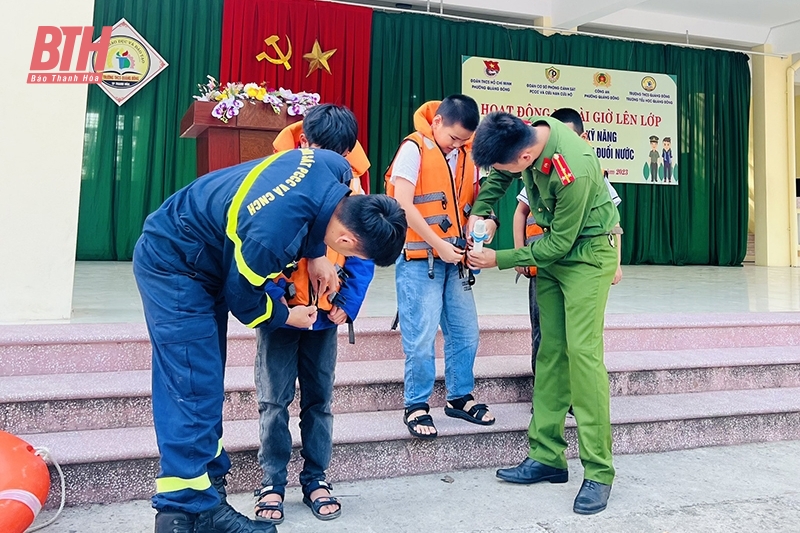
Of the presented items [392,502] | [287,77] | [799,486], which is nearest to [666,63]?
[287,77]

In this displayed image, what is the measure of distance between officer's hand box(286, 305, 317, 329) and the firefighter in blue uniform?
0.06 m

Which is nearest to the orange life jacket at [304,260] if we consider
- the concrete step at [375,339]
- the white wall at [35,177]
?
the concrete step at [375,339]

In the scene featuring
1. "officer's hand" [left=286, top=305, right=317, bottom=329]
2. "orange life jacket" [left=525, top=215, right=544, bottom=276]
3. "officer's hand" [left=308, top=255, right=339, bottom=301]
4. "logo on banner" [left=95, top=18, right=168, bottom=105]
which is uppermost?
"logo on banner" [left=95, top=18, right=168, bottom=105]

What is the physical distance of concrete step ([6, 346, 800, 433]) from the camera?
218cm

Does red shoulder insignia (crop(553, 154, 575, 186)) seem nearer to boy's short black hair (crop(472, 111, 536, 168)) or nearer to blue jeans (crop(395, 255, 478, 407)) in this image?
boy's short black hair (crop(472, 111, 536, 168))

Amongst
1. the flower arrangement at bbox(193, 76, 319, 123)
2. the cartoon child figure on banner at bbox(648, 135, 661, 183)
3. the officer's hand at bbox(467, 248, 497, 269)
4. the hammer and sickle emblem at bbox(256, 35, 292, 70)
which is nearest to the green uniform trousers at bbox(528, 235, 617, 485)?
the officer's hand at bbox(467, 248, 497, 269)

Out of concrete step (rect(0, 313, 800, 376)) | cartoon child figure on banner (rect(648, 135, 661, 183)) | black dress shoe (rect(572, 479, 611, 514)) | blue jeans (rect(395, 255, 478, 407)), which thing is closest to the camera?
black dress shoe (rect(572, 479, 611, 514))

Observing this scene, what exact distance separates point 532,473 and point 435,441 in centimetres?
35

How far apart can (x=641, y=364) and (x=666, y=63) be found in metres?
7.99

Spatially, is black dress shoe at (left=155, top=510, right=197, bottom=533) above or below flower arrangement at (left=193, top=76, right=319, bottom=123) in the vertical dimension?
below

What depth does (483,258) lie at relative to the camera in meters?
2.26

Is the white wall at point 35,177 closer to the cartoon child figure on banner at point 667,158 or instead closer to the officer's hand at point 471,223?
the officer's hand at point 471,223

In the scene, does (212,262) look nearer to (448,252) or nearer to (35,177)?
(448,252)

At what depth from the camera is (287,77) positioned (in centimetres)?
793
